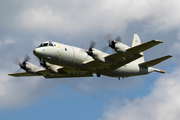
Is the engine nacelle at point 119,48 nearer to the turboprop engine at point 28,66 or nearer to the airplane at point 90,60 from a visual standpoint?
the airplane at point 90,60

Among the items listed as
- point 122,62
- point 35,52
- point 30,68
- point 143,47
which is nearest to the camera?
point 143,47

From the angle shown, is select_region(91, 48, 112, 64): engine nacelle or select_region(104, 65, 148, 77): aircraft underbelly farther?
select_region(104, 65, 148, 77): aircraft underbelly

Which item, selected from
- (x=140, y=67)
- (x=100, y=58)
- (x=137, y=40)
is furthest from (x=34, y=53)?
(x=137, y=40)

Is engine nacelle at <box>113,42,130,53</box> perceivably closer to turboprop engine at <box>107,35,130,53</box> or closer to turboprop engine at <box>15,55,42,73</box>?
turboprop engine at <box>107,35,130,53</box>

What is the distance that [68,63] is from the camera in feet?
105

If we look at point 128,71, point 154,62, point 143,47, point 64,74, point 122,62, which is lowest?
point 128,71

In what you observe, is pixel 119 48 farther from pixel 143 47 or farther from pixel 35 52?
pixel 35 52

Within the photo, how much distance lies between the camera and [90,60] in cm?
3384

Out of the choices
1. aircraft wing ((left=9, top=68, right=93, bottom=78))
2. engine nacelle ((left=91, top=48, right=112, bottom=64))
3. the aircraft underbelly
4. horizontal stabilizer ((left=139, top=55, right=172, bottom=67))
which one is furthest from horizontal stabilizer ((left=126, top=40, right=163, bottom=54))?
aircraft wing ((left=9, top=68, right=93, bottom=78))

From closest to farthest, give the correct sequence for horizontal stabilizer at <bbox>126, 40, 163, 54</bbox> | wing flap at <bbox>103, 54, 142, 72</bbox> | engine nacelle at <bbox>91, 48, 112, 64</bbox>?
horizontal stabilizer at <bbox>126, 40, 163, 54</bbox> → engine nacelle at <bbox>91, 48, 112, 64</bbox> → wing flap at <bbox>103, 54, 142, 72</bbox>

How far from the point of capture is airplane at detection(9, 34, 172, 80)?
3078 centimetres

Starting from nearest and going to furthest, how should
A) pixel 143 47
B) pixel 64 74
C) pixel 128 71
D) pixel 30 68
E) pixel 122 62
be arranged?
pixel 143 47 → pixel 122 62 → pixel 64 74 → pixel 128 71 → pixel 30 68

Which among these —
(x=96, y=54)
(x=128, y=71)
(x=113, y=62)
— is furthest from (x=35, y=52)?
(x=128, y=71)

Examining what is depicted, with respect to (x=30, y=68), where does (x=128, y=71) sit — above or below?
below
